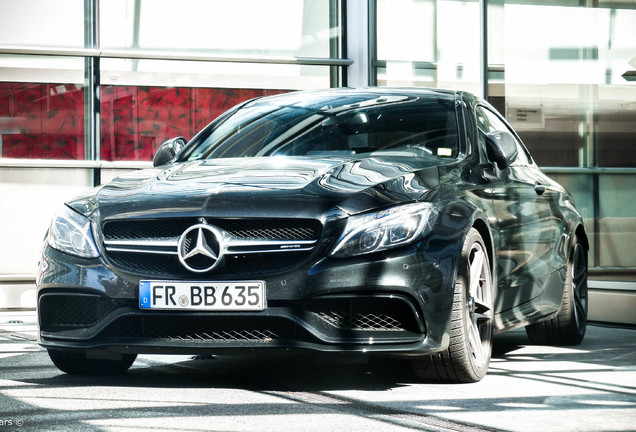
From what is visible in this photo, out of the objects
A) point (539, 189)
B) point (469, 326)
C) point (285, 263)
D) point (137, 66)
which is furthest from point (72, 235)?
point (137, 66)

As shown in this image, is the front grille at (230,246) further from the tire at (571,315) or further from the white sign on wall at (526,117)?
the white sign on wall at (526,117)

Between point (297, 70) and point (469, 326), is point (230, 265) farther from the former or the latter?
point (297, 70)

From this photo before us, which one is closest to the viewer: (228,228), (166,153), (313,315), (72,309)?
(313,315)

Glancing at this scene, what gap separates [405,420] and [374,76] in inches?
396

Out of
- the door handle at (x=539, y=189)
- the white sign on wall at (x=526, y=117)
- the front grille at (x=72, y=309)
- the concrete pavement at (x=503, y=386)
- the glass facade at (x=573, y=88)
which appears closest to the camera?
the concrete pavement at (x=503, y=386)

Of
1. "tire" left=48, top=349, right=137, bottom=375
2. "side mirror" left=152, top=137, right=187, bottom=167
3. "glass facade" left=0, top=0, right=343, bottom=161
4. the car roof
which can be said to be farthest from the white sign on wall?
"tire" left=48, top=349, right=137, bottom=375

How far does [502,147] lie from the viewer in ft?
21.2

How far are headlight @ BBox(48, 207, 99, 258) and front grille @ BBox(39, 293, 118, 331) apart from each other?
198 millimetres

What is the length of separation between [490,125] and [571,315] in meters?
1.41

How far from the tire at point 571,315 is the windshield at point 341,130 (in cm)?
167

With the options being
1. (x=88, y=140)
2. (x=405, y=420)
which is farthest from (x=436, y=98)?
(x=88, y=140)

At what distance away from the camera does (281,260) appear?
5.20m

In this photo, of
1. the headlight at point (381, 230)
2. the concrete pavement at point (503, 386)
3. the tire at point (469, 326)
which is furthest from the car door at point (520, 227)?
the headlight at point (381, 230)

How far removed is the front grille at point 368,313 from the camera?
5.16 metres
